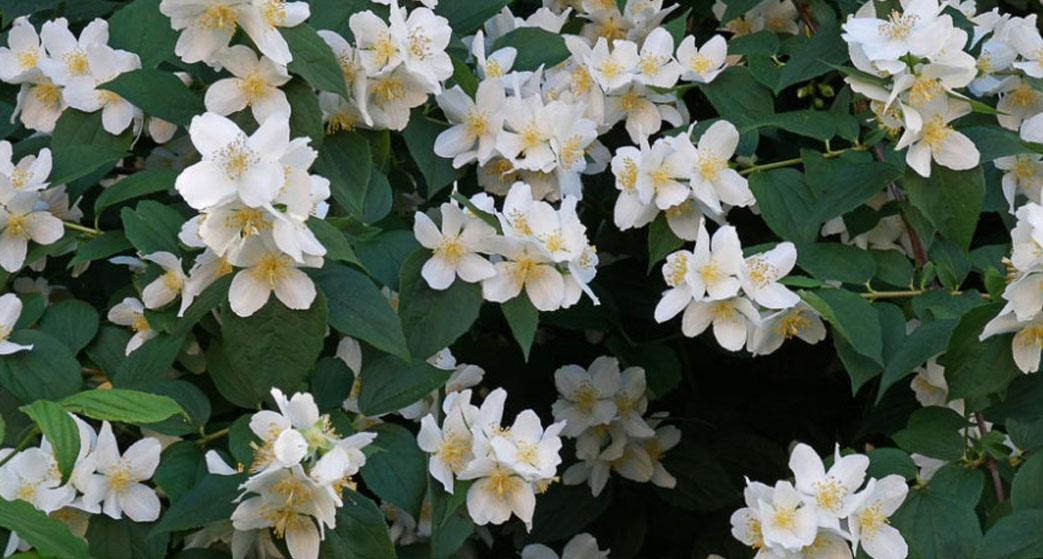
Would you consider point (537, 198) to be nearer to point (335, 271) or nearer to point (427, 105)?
point (427, 105)

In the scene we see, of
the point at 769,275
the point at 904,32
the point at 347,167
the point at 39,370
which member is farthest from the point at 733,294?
the point at 39,370

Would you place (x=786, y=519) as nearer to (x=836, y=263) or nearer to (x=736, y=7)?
(x=836, y=263)

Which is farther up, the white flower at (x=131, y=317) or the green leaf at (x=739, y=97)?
the green leaf at (x=739, y=97)

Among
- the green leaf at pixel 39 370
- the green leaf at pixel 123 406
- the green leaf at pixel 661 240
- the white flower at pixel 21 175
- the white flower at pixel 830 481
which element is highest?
the green leaf at pixel 123 406

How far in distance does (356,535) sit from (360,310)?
0.86 feet

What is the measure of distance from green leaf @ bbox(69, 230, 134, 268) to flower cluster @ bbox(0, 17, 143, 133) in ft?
0.52

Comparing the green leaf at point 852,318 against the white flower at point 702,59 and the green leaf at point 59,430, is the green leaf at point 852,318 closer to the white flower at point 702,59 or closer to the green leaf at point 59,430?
the white flower at point 702,59

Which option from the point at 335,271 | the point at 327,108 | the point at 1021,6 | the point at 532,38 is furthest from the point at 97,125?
the point at 1021,6

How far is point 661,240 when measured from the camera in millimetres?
2002

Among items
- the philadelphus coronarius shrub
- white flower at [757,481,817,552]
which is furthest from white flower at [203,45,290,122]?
white flower at [757,481,817,552]

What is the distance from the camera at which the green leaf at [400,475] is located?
5.66 feet

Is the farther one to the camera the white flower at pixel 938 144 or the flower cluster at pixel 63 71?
the flower cluster at pixel 63 71

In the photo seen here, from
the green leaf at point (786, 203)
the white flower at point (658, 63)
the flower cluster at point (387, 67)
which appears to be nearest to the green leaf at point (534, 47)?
the white flower at point (658, 63)

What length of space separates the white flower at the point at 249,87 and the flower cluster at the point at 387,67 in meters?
0.10
